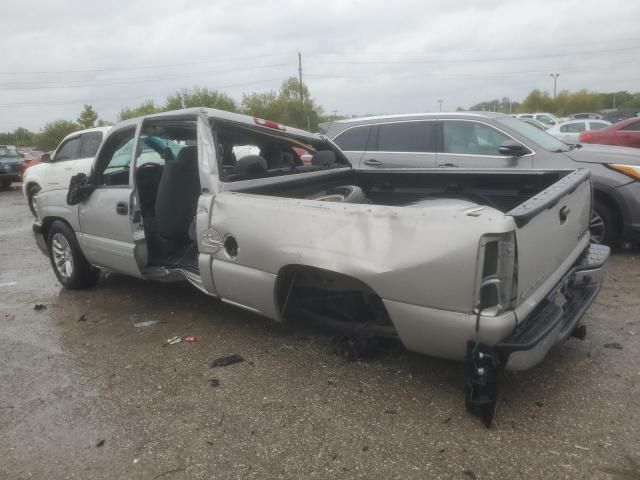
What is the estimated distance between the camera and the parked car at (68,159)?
10.3m

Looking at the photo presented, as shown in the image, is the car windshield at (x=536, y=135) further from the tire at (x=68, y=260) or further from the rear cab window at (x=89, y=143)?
the rear cab window at (x=89, y=143)

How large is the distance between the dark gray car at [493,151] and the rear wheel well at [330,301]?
322 cm

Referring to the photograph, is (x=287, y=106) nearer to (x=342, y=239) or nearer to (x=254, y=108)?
(x=254, y=108)

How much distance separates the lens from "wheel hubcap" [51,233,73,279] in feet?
17.5

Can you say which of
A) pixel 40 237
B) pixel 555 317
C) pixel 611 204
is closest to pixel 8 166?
pixel 40 237

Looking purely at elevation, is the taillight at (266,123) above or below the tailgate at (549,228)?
above

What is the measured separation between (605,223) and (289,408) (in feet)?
14.0

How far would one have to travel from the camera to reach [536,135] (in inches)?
244

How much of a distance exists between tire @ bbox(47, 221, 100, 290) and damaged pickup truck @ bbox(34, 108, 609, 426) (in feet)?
0.05

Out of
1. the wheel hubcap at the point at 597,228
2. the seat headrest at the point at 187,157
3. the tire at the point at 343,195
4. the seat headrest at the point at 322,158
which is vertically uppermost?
the seat headrest at the point at 187,157

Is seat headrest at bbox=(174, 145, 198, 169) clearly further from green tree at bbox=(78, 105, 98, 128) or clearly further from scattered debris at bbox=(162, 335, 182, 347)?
green tree at bbox=(78, 105, 98, 128)

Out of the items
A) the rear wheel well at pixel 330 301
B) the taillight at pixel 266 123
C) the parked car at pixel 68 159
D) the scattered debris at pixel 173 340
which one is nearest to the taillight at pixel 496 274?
the rear wheel well at pixel 330 301

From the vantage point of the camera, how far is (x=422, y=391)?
3072 mm

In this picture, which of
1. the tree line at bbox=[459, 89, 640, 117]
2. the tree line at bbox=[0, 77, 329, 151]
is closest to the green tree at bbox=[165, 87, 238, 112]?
the tree line at bbox=[0, 77, 329, 151]
